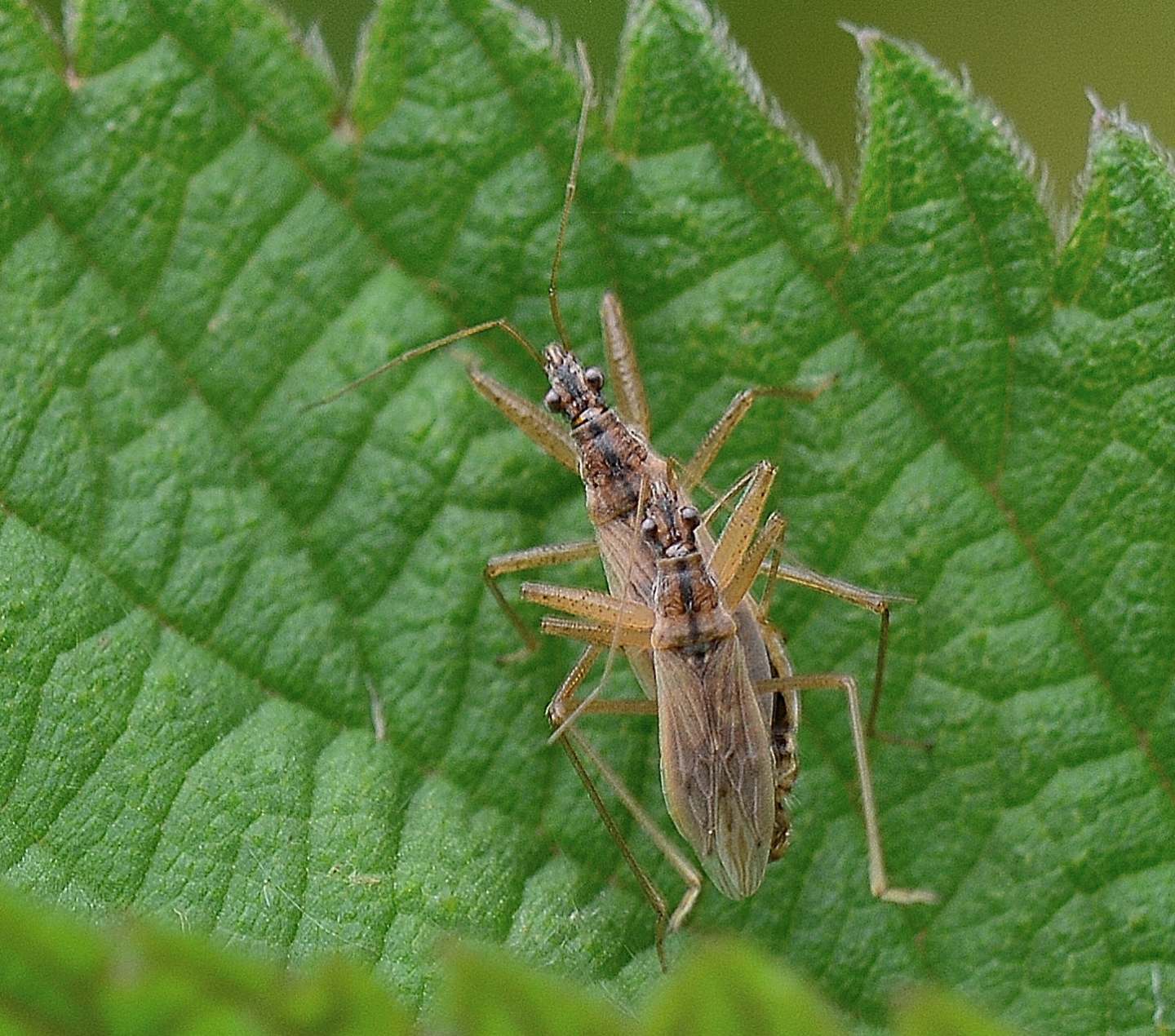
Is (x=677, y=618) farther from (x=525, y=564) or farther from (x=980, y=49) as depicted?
(x=980, y=49)

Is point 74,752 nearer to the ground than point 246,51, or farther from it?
nearer to the ground

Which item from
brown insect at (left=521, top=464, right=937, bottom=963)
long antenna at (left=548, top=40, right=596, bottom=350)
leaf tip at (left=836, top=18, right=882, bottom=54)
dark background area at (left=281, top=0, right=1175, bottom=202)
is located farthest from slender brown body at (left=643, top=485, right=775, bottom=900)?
dark background area at (left=281, top=0, right=1175, bottom=202)

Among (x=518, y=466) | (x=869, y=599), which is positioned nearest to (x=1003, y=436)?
(x=869, y=599)

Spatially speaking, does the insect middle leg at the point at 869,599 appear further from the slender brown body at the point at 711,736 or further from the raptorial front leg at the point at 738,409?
the raptorial front leg at the point at 738,409

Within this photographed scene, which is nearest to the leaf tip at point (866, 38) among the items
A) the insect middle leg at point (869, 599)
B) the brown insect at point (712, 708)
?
the brown insect at point (712, 708)

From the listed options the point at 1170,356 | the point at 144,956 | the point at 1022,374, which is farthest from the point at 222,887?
the point at 1170,356

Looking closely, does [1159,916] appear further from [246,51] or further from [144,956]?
[246,51]
